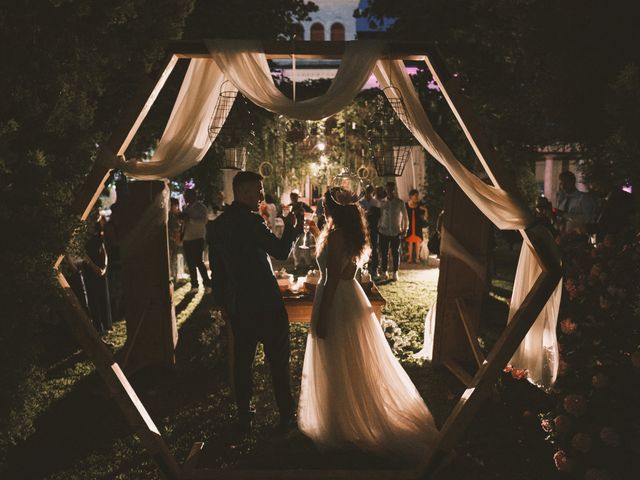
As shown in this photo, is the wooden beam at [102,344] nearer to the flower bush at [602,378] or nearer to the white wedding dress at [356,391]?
the white wedding dress at [356,391]

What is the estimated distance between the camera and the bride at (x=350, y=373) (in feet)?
11.7

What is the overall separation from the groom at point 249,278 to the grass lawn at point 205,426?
0.43 meters

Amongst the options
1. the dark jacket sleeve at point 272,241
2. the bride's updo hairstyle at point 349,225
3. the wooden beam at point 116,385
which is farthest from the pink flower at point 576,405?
the wooden beam at point 116,385

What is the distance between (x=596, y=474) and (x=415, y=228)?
8.91m

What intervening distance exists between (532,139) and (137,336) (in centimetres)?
847

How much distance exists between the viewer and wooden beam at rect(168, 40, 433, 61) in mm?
3436

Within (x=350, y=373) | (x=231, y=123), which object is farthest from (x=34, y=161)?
(x=350, y=373)

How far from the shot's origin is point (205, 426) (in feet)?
13.3

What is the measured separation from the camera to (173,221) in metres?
9.05

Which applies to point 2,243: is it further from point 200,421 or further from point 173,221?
point 173,221

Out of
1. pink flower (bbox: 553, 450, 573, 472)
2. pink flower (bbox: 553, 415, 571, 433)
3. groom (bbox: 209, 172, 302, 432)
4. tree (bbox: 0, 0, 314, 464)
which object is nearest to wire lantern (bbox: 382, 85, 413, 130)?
groom (bbox: 209, 172, 302, 432)

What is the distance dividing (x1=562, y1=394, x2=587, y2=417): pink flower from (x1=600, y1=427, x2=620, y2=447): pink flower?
23 centimetres

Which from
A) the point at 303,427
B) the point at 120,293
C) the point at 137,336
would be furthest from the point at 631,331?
the point at 120,293

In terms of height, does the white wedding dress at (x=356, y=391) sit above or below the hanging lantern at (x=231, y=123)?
below
